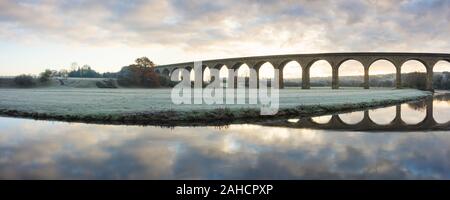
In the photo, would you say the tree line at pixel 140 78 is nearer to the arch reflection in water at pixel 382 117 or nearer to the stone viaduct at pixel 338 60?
the stone viaduct at pixel 338 60

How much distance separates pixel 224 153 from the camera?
9242 mm

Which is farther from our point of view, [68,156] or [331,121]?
[331,121]

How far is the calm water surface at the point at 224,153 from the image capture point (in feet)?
24.0

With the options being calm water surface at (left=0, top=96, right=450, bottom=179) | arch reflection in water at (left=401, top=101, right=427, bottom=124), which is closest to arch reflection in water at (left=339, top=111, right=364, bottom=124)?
arch reflection in water at (left=401, top=101, right=427, bottom=124)

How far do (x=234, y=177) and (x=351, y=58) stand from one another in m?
61.5

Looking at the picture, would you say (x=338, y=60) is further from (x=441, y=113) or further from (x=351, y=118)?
(x=351, y=118)

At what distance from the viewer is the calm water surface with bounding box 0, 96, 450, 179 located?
24.0ft

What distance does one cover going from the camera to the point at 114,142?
1105cm

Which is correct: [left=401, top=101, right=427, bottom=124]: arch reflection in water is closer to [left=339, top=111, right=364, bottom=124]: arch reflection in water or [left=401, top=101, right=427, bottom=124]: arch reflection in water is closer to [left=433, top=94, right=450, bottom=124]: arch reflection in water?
[left=433, top=94, right=450, bottom=124]: arch reflection in water

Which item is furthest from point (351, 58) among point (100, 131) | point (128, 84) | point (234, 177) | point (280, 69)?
point (234, 177)

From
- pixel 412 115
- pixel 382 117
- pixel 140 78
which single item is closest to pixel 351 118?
pixel 382 117

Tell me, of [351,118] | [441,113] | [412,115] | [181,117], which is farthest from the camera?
[441,113]

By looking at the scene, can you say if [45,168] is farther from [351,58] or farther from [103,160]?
[351,58]

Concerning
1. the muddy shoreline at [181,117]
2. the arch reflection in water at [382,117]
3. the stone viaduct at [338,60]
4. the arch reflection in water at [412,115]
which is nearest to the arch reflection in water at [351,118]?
the arch reflection in water at [382,117]
